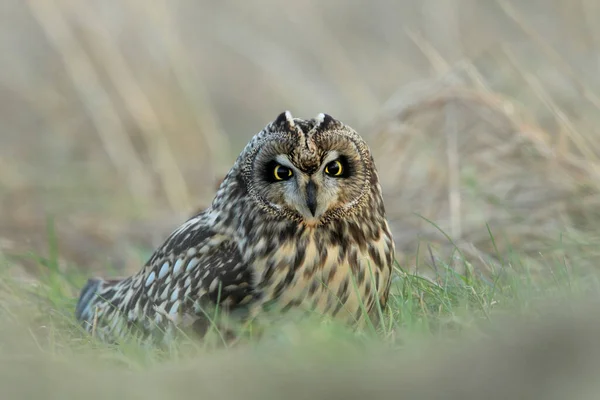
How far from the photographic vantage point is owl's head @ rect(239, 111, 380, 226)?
11.4 feet

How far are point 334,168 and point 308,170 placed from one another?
13 cm

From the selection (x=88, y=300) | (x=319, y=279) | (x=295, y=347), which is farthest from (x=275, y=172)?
(x=88, y=300)

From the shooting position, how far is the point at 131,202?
8.42m

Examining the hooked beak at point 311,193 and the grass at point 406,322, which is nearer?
the grass at point 406,322

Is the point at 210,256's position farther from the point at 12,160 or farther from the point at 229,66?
the point at 229,66

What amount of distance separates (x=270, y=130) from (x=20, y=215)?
4.45 m

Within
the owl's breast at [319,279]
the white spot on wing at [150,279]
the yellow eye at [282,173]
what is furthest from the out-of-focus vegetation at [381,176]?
the yellow eye at [282,173]

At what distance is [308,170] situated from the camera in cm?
348

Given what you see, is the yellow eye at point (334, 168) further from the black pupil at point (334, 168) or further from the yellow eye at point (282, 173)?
the yellow eye at point (282, 173)

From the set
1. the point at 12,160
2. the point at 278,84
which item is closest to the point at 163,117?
the point at 12,160

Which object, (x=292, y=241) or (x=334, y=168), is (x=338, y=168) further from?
(x=292, y=241)

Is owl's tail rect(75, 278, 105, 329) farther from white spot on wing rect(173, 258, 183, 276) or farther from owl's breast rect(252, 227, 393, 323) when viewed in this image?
owl's breast rect(252, 227, 393, 323)

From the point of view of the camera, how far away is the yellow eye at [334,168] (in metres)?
3.56

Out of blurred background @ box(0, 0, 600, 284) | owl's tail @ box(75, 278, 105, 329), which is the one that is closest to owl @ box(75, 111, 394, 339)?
blurred background @ box(0, 0, 600, 284)
